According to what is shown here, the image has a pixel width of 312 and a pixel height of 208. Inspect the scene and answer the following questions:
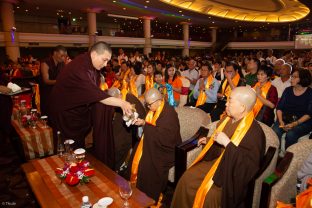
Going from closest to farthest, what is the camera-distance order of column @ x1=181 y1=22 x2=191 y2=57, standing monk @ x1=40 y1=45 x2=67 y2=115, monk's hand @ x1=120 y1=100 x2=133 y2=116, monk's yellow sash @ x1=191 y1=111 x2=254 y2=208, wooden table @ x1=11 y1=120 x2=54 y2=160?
monk's yellow sash @ x1=191 y1=111 x2=254 y2=208
monk's hand @ x1=120 y1=100 x2=133 y2=116
wooden table @ x1=11 y1=120 x2=54 y2=160
standing monk @ x1=40 y1=45 x2=67 y2=115
column @ x1=181 y1=22 x2=191 y2=57

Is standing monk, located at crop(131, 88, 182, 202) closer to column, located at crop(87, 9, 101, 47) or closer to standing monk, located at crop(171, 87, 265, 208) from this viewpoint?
standing monk, located at crop(171, 87, 265, 208)

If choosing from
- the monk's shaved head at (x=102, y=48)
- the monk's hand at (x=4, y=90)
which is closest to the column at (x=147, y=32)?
the monk's hand at (x=4, y=90)

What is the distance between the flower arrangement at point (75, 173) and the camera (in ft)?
6.93

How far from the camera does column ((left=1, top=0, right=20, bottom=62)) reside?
41.4ft

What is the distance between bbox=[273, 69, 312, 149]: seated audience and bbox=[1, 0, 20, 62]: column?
14130mm

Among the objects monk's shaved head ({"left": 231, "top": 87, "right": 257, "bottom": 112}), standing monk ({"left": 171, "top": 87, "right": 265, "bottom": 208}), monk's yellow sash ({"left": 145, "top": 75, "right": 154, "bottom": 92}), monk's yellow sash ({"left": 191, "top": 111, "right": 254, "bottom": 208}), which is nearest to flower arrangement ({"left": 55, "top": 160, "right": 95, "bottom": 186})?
standing monk ({"left": 171, "top": 87, "right": 265, "bottom": 208})

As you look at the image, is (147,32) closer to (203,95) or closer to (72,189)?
(203,95)

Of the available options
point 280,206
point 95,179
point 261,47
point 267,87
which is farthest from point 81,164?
point 261,47

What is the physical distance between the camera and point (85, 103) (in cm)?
248

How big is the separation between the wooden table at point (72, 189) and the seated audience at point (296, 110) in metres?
2.54

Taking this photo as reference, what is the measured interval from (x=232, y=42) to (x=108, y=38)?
57.3 feet

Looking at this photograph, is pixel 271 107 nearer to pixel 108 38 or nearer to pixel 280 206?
pixel 280 206

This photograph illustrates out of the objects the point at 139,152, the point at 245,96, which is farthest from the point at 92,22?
the point at 245,96

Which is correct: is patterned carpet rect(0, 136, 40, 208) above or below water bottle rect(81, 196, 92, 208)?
below
